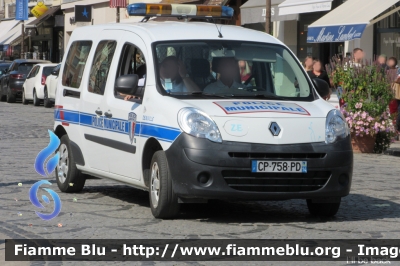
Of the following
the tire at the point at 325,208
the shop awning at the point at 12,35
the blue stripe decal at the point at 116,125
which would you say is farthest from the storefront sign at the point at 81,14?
the tire at the point at 325,208

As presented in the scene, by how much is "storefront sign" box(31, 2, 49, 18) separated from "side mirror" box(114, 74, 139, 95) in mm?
50270

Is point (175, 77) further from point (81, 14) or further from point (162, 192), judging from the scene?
point (81, 14)

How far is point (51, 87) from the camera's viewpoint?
32.8m

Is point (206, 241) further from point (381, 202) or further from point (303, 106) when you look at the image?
point (381, 202)

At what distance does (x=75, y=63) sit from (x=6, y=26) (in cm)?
5826

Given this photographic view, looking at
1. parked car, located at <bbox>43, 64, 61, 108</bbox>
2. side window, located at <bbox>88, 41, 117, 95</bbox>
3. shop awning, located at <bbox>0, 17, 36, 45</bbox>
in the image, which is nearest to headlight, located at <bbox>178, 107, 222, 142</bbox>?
side window, located at <bbox>88, 41, 117, 95</bbox>

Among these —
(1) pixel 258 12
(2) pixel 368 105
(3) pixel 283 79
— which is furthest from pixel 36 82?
(3) pixel 283 79

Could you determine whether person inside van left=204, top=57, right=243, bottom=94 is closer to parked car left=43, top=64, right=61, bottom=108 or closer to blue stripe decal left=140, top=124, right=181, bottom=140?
blue stripe decal left=140, top=124, right=181, bottom=140

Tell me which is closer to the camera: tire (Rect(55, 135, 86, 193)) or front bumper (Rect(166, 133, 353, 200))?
front bumper (Rect(166, 133, 353, 200))

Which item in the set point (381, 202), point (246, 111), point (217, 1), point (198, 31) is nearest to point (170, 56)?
point (198, 31)

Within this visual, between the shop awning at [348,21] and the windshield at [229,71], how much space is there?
42.0ft

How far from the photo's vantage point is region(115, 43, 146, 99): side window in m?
9.81

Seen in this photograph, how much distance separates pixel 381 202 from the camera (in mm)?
10305

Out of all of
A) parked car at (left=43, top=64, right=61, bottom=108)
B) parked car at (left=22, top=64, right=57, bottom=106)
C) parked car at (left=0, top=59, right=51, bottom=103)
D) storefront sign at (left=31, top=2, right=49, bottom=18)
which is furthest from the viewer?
storefront sign at (left=31, top=2, right=49, bottom=18)
